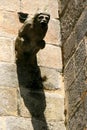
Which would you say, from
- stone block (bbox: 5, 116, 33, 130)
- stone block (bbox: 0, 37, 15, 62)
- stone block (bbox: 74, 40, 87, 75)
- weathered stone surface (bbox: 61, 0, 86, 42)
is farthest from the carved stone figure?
stone block (bbox: 5, 116, 33, 130)

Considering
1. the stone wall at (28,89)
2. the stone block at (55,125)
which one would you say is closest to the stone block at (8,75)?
the stone wall at (28,89)

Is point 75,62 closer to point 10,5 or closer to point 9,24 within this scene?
point 9,24

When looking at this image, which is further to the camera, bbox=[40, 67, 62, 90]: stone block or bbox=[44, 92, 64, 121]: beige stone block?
bbox=[40, 67, 62, 90]: stone block

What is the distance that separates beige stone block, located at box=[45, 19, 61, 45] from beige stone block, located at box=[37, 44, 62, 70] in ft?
0.18

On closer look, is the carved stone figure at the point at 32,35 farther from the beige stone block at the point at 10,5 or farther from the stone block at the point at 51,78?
the beige stone block at the point at 10,5

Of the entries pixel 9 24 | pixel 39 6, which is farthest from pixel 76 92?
pixel 39 6

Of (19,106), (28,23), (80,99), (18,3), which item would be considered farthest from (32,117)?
(18,3)

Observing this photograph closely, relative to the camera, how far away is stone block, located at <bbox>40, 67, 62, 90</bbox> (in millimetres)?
3949

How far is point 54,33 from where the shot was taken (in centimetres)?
421

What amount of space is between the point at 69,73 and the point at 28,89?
1.09 ft

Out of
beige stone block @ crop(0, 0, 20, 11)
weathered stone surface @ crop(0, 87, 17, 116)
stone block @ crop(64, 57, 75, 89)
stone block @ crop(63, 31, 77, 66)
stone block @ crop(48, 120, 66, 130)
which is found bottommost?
stone block @ crop(48, 120, 66, 130)

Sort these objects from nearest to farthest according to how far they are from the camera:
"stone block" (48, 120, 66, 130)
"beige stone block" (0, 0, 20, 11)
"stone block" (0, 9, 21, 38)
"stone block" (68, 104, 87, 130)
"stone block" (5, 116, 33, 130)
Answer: "stone block" (68, 104, 87, 130), "stone block" (5, 116, 33, 130), "stone block" (48, 120, 66, 130), "stone block" (0, 9, 21, 38), "beige stone block" (0, 0, 20, 11)

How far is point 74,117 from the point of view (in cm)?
369

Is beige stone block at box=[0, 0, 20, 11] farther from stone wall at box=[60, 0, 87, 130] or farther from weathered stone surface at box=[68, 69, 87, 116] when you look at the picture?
weathered stone surface at box=[68, 69, 87, 116]
